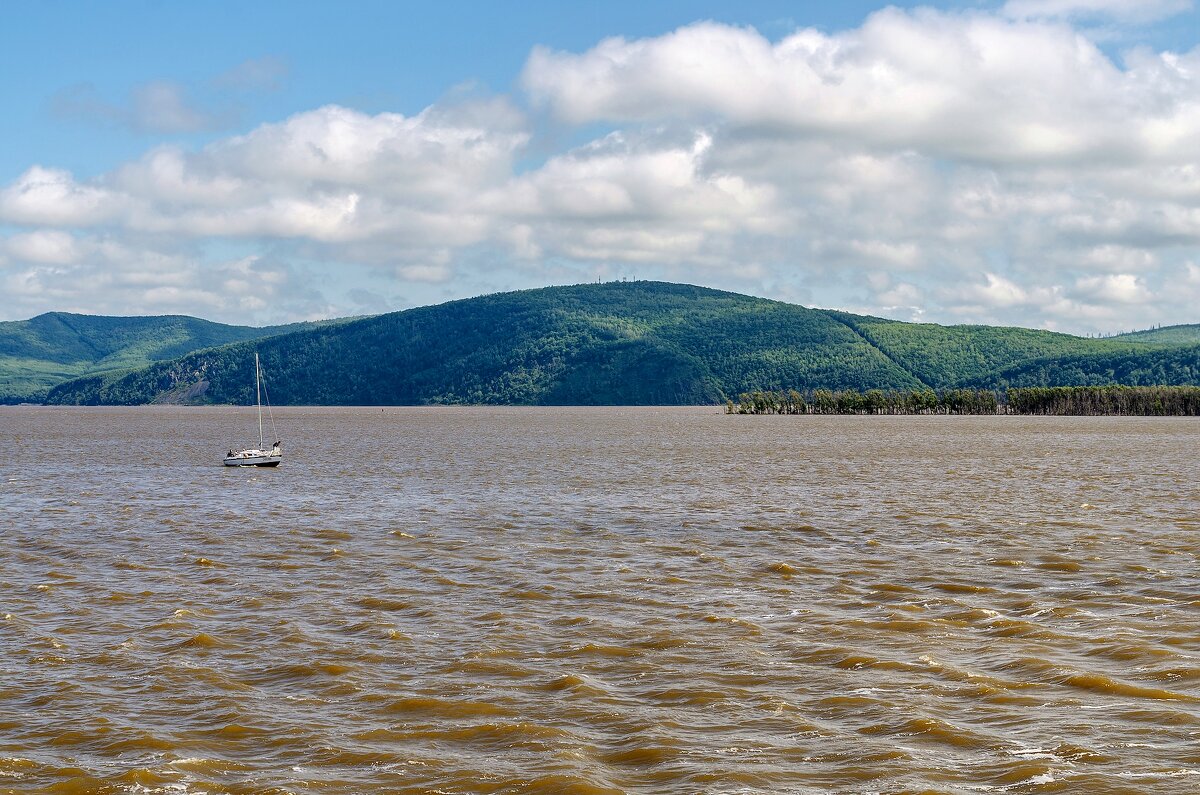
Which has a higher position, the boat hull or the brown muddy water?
the boat hull

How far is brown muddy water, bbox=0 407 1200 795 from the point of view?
13.6 meters

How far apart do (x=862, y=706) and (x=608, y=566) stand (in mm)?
13881

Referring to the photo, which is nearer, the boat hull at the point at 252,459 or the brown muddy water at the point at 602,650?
the brown muddy water at the point at 602,650

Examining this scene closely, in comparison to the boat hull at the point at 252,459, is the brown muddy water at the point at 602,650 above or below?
below

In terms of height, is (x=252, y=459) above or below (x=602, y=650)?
above

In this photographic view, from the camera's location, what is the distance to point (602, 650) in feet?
63.8

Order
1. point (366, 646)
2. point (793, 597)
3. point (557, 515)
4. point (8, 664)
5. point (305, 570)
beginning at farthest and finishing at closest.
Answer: point (557, 515), point (305, 570), point (793, 597), point (366, 646), point (8, 664)

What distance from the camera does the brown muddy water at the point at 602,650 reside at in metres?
13.6

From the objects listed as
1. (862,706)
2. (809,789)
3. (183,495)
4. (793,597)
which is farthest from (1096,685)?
(183,495)

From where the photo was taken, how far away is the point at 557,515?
1671 inches

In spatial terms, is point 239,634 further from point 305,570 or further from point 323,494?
point 323,494

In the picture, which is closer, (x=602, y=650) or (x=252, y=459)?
(x=602, y=650)

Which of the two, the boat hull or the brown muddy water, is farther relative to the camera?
the boat hull

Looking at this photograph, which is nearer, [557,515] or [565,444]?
[557,515]
